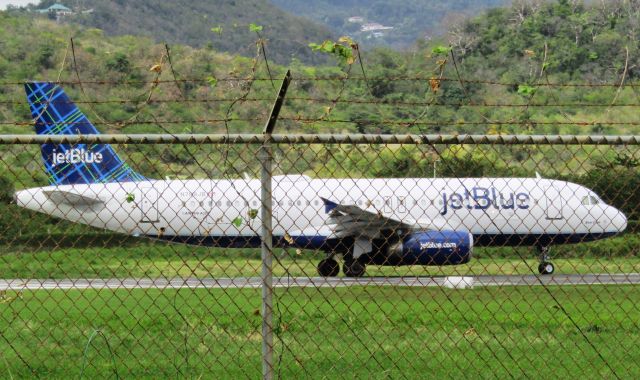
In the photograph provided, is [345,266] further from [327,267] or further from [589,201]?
[589,201]

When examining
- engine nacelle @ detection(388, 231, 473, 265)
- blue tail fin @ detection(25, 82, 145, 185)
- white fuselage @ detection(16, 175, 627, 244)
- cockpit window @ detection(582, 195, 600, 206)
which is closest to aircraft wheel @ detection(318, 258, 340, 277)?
white fuselage @ detection(16, 175, 627, 244)

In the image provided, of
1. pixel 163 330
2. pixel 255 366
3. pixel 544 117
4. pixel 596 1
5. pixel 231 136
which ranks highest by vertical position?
pixel 231 136

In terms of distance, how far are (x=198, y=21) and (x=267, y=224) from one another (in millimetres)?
144068

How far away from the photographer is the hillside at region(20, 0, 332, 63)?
13775 cm

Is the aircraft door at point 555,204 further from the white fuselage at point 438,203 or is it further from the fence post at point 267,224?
the fence post at point 267,224

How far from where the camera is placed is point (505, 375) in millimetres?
10000

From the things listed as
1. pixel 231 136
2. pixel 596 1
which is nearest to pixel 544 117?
pixel 231 136

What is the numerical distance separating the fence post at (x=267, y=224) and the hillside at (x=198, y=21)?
120465 mm

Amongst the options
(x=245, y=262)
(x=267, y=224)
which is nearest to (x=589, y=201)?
(x=245, y=262)

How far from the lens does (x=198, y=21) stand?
149000mm

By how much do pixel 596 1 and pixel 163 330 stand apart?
94589 millimetres

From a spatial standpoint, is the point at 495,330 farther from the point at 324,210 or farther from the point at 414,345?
the point at 324,210

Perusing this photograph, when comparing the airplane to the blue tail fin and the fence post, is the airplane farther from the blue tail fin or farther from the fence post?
the fence post

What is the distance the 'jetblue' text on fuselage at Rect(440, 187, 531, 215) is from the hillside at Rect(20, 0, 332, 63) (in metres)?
99.3
